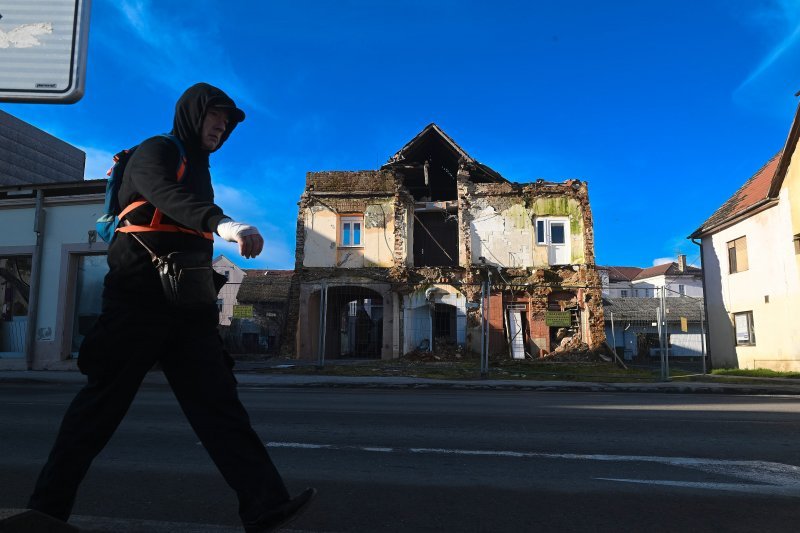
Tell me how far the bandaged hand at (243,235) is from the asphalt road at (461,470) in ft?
4.81

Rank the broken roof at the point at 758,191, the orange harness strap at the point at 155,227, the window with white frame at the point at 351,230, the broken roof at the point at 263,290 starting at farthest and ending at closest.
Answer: the broken roof at the point at 263,290, the window with white frame at the point at 351,230, the broken roof at the point at 758,191, the orange harness strap at the point at 155,227

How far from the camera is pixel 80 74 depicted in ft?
7.36

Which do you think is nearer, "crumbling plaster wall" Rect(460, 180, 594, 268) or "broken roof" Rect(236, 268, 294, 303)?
"crumbling plaster wall" Rect(460, 180, 594, 268)

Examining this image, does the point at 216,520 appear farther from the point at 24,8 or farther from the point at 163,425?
the point at 163,425

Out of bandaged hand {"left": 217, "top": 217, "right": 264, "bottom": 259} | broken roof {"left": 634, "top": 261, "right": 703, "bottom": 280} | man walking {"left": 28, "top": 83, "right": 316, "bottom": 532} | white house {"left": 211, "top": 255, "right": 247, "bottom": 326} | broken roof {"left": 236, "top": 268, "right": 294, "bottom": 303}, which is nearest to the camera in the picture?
bandaged hand {"left": 217, "top": 217, "right": 264, "bottom": 259}

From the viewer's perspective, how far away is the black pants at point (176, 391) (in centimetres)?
229

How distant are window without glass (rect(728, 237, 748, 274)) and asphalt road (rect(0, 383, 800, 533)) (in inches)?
704

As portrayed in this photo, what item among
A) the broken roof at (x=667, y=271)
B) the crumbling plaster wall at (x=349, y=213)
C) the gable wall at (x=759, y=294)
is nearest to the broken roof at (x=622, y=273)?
the broken roof at (x=667, y=271)

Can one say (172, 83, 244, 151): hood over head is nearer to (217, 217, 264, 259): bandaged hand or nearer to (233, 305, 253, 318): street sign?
(217, 217, 264, 259): bandaged hand

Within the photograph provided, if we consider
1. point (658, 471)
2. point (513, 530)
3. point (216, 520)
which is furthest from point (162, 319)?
point (658, 471)

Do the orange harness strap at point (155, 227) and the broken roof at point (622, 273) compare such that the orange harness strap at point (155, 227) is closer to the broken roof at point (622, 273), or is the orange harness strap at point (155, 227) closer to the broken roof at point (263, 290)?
the broken roof at point (263, 290)

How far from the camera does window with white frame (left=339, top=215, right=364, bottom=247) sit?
25.0 m

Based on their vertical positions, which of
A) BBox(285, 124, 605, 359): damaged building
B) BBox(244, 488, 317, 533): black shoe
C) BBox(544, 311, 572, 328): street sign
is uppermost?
BBox(285, 124, 605, 359): damaged building

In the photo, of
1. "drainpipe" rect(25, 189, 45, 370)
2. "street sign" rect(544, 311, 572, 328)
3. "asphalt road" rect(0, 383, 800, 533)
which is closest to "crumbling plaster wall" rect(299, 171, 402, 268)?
"street sign" rect(544, 311, 572, 328)
